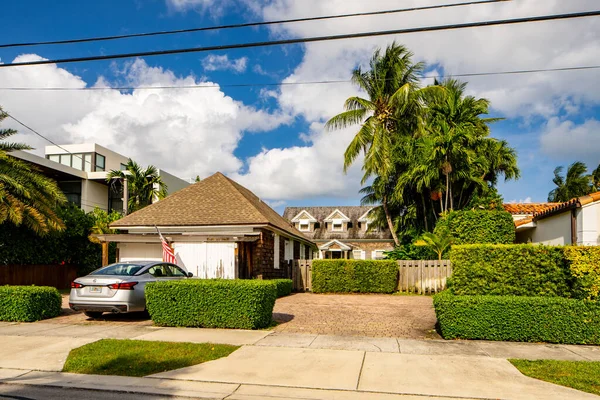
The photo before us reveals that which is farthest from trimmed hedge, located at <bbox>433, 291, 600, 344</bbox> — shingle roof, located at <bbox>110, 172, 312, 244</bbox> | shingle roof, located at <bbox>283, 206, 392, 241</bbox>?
shingle roof, located at <bbox>283, 206, 392, 241</bbox>

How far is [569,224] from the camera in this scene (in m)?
15.1

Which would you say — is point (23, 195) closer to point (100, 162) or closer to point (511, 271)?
point (511, 271)

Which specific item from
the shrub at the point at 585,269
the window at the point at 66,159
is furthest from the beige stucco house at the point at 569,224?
the window at the point at 66,159

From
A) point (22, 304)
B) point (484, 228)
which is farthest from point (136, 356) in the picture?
point (484, 228)

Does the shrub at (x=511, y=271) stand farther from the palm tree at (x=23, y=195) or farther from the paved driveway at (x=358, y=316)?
the palm tree at (x=23, y=195)

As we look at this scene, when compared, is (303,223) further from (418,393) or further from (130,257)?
(418,393)

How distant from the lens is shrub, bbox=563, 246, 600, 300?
8.78 m

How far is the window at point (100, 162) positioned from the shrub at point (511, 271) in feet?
117

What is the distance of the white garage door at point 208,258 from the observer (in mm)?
17453

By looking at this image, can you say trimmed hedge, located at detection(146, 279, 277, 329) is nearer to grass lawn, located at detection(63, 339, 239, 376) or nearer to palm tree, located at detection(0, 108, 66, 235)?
grass lawn, located at detection(63, 339, 239, 376)

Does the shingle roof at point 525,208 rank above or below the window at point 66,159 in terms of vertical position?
below

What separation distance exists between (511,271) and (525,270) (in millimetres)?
263

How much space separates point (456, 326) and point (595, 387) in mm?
3194

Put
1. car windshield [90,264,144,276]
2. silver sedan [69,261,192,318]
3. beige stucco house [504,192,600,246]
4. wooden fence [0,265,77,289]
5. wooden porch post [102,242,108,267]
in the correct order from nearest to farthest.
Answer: silver sedan [69,261,192,318], car windshield [90,264,144,276], beige stucco house [504,192,600,246], wooden porch post [102,242,108,267], wooden fence [0,265,77,289]
